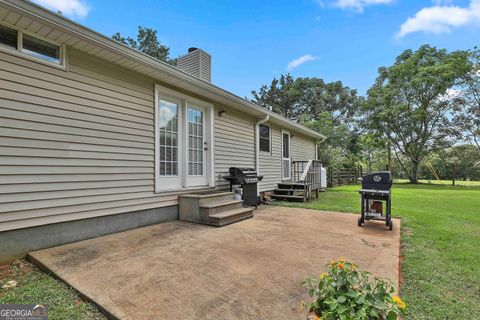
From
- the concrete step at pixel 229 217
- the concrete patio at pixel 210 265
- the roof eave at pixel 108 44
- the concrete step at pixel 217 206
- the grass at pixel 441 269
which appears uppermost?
the roof eave at pixel 108 44

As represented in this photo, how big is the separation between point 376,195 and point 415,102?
57.1ft

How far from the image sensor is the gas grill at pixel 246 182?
6070 mm

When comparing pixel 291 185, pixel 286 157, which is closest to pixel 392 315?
pixel 291 185

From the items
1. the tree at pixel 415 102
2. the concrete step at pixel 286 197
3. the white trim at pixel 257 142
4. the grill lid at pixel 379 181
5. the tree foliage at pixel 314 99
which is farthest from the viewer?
the tree foliage at pixel 314 99

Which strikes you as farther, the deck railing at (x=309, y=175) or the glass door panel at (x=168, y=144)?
the deck railing at (x=309, y=175)

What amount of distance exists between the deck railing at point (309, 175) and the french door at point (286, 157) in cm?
25

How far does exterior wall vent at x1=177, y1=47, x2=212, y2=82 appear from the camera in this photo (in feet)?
21.0

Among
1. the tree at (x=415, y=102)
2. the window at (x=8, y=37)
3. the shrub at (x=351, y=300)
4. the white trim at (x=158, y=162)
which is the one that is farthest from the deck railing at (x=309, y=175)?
the tree at (x=415, y=102)

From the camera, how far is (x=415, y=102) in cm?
1784

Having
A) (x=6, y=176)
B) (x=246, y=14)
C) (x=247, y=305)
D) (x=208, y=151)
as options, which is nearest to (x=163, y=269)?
(x=247, y=305)

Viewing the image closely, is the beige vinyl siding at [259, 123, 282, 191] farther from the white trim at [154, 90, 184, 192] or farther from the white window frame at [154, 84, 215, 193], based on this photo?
the white trim at [154, 90, 184, 192]

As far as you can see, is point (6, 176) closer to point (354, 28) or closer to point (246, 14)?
point (246, 14)

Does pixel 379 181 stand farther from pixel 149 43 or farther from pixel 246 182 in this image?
pixel 149 43

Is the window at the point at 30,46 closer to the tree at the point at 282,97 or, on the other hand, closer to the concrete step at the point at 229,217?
the concrete step at the point at 229,217
